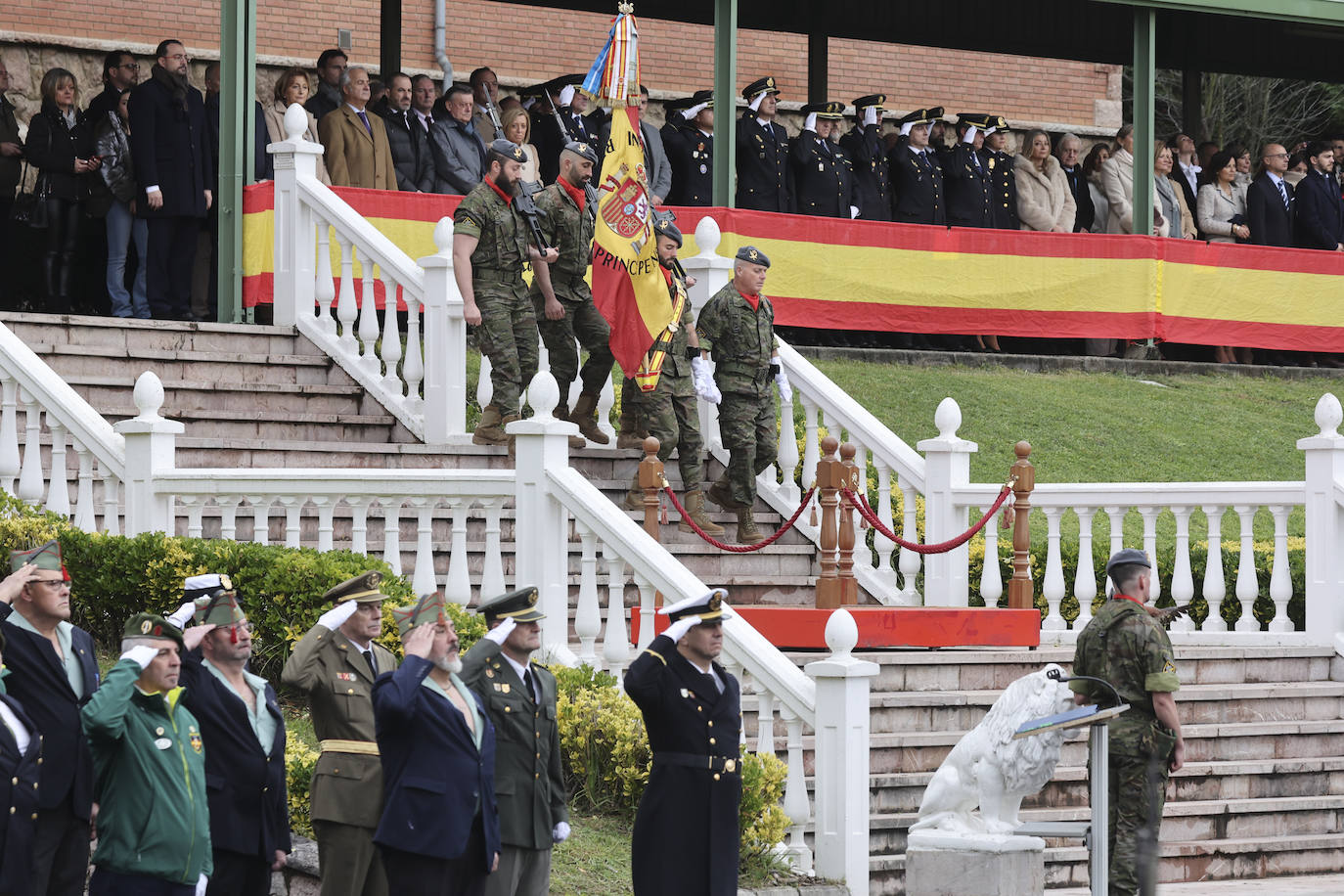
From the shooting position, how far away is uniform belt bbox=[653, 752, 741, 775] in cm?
809

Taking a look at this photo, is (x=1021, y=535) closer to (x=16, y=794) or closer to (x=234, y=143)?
(x=16, y=794)

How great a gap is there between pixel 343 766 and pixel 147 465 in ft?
13.3

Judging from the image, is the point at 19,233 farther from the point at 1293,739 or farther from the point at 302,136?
the point at 1293,739

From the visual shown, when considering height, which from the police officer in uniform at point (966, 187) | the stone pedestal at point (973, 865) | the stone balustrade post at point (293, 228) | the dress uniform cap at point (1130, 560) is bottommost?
the stone pedestal at point (973, 865)

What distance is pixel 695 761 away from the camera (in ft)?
26.5

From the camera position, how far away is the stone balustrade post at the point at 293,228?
50.1ft

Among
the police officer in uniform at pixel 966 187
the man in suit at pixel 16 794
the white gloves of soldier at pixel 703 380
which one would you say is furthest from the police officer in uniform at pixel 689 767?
the police officer in uniform at pixel 966 187

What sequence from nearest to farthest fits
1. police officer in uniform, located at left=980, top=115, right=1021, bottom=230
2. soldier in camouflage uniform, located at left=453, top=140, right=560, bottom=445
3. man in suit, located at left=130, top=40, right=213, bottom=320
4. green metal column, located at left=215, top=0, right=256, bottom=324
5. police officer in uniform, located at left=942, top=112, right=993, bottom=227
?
soldier in camouflage uniform, located at left=453, top=140, right=560, bottom=445 < man in suit, located at left=130, top=40, right=213, bottom=320 < green metal column, located at left=215, top=0, right=256, bottom=324 < police officer in uniform, located at left=942, top=112, right=993, bottom=227 < police officer in uniform, located at left=980, top=115, right=1021, bottom=230

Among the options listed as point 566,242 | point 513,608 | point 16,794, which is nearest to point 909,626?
point 566,242

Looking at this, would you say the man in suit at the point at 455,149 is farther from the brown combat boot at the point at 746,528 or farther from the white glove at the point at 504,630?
the white glove at the point at 504,630

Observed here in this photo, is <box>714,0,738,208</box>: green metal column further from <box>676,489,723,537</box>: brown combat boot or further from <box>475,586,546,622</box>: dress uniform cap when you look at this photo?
<box>475,586,546,622</box>: dress uniform cap

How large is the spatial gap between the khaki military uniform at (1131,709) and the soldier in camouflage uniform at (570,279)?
4786 mm

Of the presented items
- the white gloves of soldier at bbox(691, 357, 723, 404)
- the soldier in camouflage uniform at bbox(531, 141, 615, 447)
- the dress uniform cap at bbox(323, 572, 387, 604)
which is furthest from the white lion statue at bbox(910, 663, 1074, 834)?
the soldier in camouflage uniform at bbox(531, 141, 615, 447)

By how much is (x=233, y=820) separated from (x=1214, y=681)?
6865 mm
